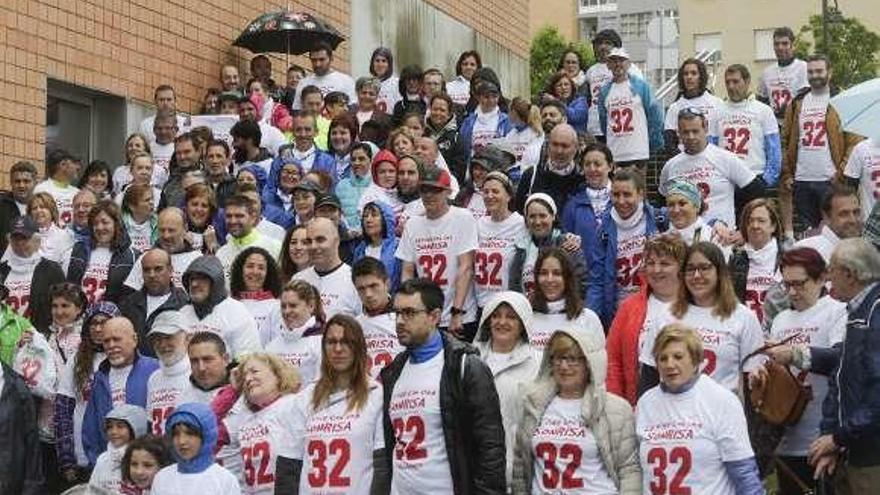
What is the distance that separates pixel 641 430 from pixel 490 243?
13.4 feet

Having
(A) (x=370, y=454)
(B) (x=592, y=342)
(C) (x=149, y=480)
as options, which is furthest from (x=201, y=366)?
(B) (x=592, y=342)

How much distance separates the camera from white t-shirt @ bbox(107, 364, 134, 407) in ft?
36.8

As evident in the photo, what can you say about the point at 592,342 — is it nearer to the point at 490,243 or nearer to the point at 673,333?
the point at 673,333

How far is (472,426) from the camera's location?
897 cm

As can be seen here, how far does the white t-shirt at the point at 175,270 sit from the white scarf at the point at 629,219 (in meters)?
3.25

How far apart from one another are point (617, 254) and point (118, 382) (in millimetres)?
3822

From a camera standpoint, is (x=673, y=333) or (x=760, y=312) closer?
(x=673, y=333)

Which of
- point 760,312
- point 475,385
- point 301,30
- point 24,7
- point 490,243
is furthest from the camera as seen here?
point 301,30

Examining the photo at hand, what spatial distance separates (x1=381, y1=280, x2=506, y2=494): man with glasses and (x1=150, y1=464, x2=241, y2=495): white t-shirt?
0.94 m

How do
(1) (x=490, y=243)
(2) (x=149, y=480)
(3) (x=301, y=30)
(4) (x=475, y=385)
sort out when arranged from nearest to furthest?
(4) (x=475, y=385) < (2) (x=149, y=480) < (1) (x=490, y=243) < (3) (x=301, y=30)

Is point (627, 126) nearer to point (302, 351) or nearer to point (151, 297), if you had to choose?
point (151, 297)

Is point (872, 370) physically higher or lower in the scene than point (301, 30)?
lower

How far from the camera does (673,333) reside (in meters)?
8.66

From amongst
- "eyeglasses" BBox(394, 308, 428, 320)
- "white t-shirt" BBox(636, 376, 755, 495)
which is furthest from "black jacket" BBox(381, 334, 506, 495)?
"white t-shirt" BBox(636, 376, 755, 495)
